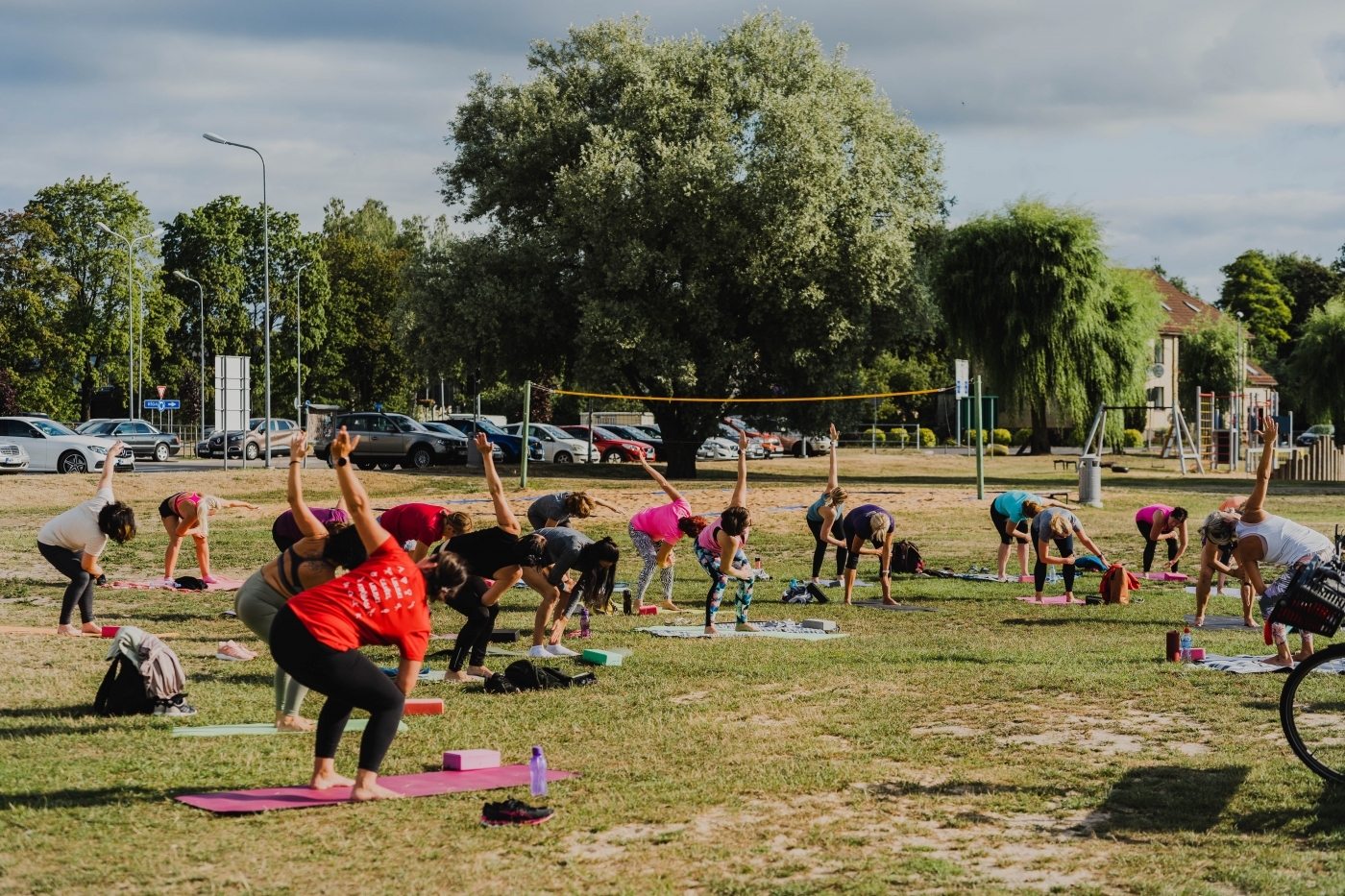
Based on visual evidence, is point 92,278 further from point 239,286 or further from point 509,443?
point 509,443

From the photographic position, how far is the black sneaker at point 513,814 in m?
6.30

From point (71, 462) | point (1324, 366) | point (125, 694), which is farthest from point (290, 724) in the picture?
point (1324, 366)

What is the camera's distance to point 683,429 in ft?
128

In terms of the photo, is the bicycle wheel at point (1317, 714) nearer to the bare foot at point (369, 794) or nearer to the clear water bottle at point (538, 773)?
the clear water bottle at point (538, 773)

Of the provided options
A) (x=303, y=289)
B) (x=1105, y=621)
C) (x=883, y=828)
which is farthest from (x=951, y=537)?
(x=303, y=289)

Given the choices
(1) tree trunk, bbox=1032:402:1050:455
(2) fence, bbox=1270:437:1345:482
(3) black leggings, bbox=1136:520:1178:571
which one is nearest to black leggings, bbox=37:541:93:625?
(3) black leggings, bbox=1136:520:1178:571

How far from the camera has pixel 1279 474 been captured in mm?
43938

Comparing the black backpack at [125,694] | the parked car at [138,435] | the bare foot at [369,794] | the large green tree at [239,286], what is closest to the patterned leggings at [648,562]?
the black backpack at [125,694]

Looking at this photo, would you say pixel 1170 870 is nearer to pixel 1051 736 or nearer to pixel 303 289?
pixel 1051 736

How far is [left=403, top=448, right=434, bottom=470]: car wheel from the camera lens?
40625 mm

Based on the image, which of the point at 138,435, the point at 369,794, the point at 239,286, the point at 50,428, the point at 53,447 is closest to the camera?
the point at 369,794

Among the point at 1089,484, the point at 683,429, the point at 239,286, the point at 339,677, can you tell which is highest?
the point at 239,286

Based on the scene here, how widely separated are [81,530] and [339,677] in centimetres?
618

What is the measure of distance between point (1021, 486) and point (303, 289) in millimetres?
50258
